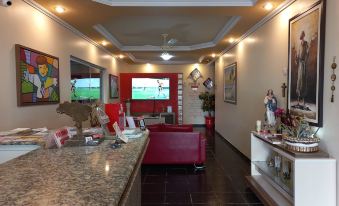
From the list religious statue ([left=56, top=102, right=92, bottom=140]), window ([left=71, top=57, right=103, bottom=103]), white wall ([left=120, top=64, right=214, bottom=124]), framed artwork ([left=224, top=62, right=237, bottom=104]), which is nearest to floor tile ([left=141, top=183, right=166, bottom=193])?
religious statue ([left=56, top=102, right=92, bottom=140])

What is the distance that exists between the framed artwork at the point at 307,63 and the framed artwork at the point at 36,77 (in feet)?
10.2

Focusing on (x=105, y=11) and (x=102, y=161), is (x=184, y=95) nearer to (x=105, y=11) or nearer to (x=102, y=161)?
(x=105, y=11)

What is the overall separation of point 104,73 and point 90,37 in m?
1.78

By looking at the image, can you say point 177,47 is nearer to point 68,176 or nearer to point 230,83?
point 230,83

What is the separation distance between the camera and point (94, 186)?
93 centimetres

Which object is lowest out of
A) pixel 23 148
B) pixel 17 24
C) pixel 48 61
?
pixel 23 148

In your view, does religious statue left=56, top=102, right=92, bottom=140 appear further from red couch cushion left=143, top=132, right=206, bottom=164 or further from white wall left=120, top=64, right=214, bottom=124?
white wall left=120, top=64, right=214, bottom=124

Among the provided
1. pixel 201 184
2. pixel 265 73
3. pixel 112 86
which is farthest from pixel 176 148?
pixel 112 86

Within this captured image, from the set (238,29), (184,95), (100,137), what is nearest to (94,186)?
(100,137)

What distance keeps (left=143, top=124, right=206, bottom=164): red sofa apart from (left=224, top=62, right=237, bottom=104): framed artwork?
1815 mm

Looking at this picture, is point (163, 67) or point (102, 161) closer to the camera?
point (102, 161)

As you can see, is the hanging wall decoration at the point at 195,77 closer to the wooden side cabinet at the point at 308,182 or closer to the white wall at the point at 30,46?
the white wall at the point at 30,46

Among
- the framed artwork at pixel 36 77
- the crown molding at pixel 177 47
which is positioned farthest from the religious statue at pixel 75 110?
the crown molding at pixel 177 47

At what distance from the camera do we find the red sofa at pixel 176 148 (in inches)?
174
